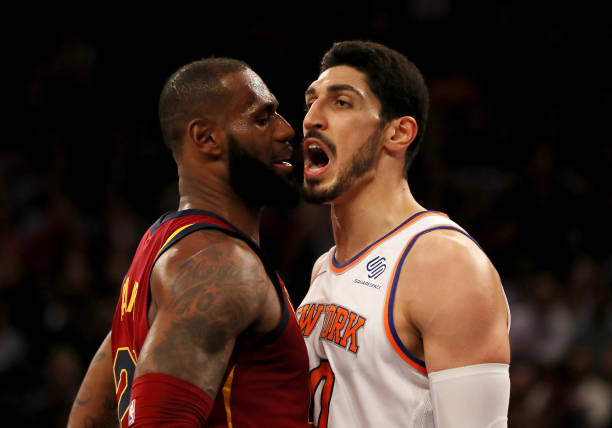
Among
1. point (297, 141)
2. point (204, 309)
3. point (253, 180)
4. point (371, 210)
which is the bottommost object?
point (297, 141)

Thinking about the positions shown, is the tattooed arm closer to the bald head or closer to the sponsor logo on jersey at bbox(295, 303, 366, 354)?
the sponsor logo on jersey at bbox(295, 303, 366, 354)

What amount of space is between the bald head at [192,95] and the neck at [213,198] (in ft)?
0.50

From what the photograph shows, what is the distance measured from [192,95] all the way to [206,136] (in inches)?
5.8

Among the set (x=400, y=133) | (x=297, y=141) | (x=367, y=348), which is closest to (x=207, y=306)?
(x=367, y=348)

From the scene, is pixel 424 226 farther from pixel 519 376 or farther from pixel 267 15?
pixel 267 15

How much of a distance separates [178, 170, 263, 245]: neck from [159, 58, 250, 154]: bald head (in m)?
0.15

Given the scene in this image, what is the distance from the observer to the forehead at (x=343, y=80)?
3.06 meters

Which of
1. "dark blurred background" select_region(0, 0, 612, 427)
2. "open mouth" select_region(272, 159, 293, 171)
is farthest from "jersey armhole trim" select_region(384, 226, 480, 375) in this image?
"dark blurred background" select_region(0, 0, 612, 427)

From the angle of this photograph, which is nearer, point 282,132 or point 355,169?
point 282,132

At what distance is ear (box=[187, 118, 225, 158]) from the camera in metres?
2.70

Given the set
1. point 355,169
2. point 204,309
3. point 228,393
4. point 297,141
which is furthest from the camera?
point 297,141

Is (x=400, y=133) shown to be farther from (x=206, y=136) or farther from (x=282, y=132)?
(x=206, y=136)

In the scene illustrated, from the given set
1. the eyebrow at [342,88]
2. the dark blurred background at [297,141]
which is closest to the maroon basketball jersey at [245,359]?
the eyebrow at [342,88]

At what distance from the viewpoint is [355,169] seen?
3.04 metres
